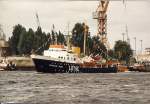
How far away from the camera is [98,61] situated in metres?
157

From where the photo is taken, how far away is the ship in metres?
A: 136

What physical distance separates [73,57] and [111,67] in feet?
58.1

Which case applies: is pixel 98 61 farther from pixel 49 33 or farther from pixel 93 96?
pixel 93 96

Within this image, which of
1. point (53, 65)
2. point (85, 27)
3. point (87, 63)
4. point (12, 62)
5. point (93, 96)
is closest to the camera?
point (93, 96)

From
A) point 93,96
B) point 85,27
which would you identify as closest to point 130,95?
point 93,96

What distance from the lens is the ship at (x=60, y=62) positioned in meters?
136

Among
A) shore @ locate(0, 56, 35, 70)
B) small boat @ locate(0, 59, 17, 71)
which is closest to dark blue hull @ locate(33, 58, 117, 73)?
small boat @ locate(0, 59, 17, 71)

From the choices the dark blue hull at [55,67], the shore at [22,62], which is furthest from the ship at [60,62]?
the shore at [22,62]

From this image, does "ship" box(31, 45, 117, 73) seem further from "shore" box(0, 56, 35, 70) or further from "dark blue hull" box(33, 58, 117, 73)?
"shore" box(0, 56, 35, 70)

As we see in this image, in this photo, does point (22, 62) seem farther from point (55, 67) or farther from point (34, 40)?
point (55, 67)

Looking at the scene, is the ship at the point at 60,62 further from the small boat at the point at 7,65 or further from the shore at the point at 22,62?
the shore at the point at 22,62

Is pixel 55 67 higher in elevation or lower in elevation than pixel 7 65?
lower

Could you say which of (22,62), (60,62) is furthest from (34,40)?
(60,62)

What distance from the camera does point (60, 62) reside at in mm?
138000
